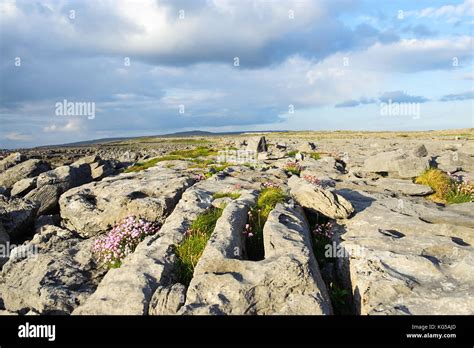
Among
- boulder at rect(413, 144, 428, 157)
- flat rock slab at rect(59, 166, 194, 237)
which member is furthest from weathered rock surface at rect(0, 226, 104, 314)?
boulder at rect(413, 144, 428, 157)

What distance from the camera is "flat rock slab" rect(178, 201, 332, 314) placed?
24.8ft

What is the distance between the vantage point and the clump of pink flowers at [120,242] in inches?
487

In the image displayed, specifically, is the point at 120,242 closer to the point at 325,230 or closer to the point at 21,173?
the point at 325,230

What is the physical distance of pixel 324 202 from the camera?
46.5 feet

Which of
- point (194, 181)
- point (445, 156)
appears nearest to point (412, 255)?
point (194, 181)

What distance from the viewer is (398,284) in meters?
8.56

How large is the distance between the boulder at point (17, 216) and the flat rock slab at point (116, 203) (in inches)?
63.5

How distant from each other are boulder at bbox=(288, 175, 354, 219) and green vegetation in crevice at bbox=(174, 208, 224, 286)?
4166 mm

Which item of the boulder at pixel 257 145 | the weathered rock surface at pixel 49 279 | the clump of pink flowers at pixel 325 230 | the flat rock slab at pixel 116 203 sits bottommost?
the weathered rock surface at pixel 49 279

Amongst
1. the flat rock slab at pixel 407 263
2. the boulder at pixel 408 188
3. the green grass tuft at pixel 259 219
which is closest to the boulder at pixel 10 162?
the green grass tuft at pixel 259 219

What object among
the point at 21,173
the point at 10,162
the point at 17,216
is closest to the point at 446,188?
the point at 17,216

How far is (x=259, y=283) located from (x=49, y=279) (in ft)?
23.9

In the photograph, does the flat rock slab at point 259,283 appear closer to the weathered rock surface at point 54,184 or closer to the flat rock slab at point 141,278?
the flat rock slab at point 141,278

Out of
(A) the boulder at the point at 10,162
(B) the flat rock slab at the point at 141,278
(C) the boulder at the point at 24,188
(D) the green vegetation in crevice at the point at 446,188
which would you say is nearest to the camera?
(B) the flat rock slab at the point at 141,278
